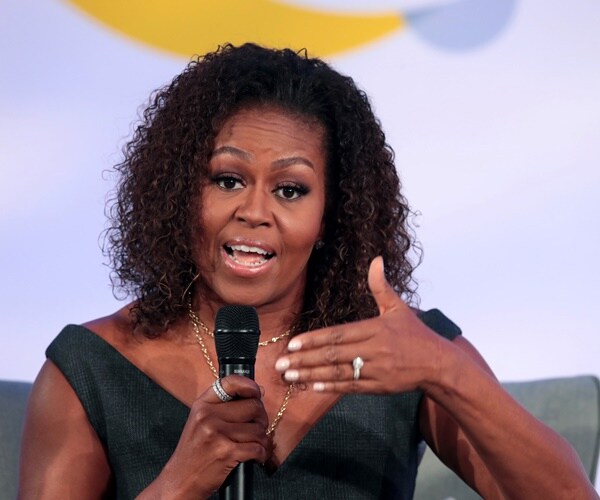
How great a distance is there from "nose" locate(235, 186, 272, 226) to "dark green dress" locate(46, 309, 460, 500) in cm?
36

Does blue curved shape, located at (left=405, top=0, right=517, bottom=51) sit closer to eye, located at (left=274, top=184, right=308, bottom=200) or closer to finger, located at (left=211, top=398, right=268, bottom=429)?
eye, located at (left=274, top=184, right=308, bottom=200)

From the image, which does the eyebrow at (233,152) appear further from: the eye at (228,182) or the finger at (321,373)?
the finger at (321,373)

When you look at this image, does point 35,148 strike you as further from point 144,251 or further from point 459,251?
point 459,251

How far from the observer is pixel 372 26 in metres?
2.84

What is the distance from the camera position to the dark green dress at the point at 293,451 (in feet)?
6.89

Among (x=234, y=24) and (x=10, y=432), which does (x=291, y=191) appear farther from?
(x=234, y=24)

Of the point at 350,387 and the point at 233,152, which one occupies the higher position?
the point at 233,152

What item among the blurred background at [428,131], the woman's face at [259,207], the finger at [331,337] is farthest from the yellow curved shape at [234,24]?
the finger at [331,337]

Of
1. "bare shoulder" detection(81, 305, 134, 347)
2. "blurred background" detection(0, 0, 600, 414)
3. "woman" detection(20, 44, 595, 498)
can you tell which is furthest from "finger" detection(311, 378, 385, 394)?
"blurred background" detection(0, 0, 600, 414)

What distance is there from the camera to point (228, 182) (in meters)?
2.10

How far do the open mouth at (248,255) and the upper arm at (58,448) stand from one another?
1.31 ft

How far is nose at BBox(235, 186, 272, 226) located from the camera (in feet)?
6.60

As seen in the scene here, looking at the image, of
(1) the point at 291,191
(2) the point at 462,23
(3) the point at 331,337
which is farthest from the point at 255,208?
(2) the point at 462,23

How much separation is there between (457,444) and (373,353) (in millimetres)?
595
